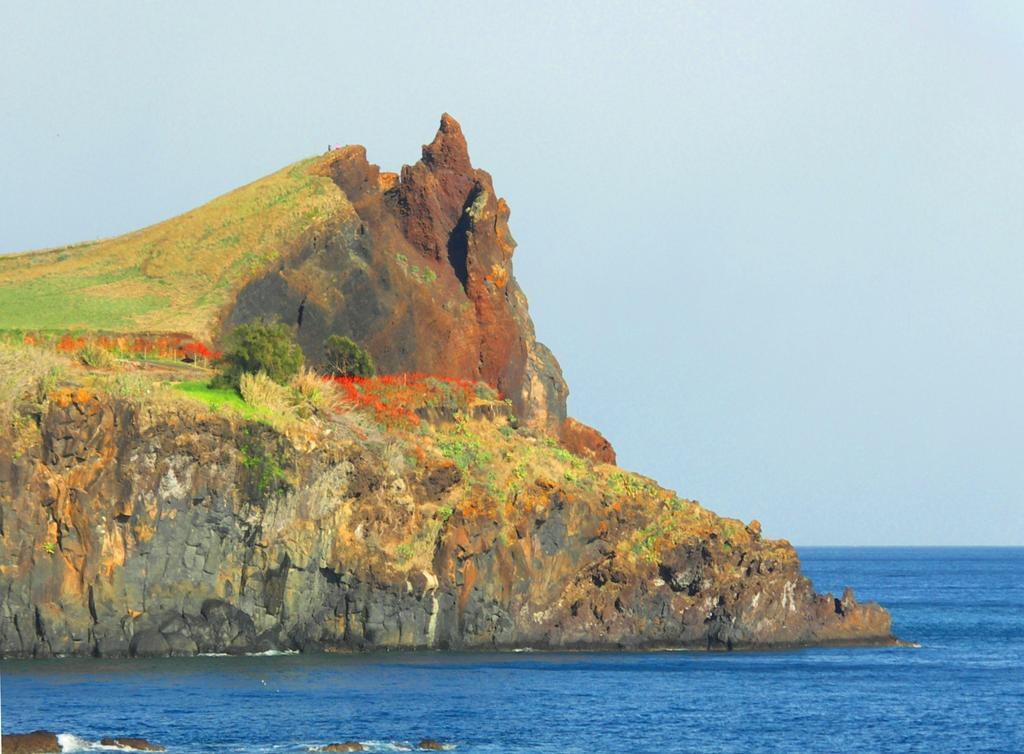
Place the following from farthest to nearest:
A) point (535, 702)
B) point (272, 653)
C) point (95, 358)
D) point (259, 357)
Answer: point (259, 357), point (95, 358), point (272, 653), point (535, 702)

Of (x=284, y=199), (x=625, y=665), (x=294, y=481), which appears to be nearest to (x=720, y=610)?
(x=625, y=665)

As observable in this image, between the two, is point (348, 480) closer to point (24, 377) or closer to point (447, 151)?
point (24, 377)

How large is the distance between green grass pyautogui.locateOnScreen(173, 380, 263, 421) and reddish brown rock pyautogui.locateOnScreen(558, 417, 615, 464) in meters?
23.0

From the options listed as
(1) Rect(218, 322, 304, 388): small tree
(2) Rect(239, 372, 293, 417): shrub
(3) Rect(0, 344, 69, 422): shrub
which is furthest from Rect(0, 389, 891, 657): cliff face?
(1) Rect(218, 322, 304, 388): small tree

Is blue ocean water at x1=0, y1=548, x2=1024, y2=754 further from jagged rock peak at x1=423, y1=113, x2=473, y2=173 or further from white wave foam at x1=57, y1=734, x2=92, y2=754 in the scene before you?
jagged rock peak at x1=423, y1=113, x2=473, y2=173

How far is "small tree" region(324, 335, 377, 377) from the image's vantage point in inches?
3263

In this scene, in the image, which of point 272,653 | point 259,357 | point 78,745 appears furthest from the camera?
point 259,357

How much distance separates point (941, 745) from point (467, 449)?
1126 inches

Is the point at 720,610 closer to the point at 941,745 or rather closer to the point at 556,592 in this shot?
the point at 556,592

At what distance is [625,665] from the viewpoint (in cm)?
6962

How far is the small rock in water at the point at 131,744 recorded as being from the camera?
45656mm

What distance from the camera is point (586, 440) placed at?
9262cm

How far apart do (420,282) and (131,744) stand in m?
45.9

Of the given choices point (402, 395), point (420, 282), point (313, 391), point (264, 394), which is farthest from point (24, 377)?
point (420, 282)
